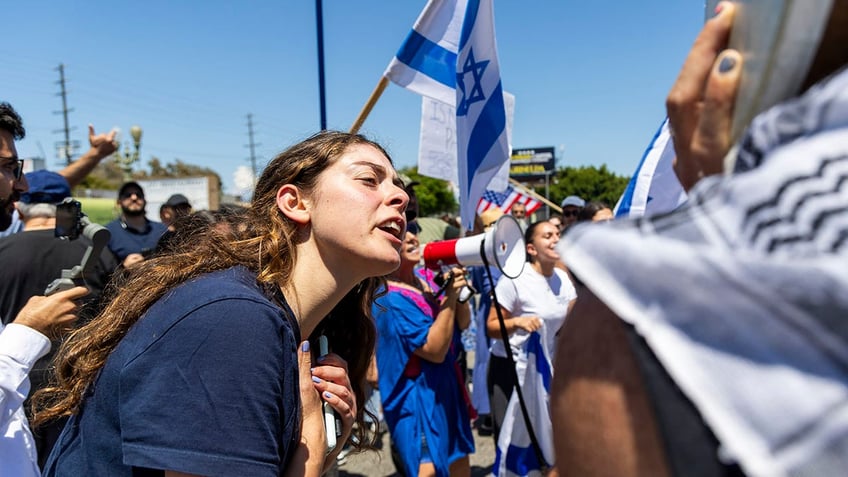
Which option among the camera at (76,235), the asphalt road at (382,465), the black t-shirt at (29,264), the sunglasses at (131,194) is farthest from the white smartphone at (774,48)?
the sunglasses at (131,194)

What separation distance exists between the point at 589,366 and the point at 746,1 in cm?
42

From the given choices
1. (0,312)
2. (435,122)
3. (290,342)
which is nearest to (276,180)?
(290,342)

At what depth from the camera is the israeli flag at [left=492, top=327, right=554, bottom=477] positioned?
12.2ft

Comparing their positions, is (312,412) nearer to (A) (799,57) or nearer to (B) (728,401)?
(B) (728,401)

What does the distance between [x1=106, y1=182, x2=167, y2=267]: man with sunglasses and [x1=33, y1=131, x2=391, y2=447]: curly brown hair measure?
12.6 ft

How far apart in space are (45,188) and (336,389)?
2.85 metres

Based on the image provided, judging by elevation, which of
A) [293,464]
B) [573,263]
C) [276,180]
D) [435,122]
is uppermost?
[435,122]

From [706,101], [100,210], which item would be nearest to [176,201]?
[706,101]

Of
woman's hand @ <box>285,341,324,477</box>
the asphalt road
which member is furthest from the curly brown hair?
the asphalt road

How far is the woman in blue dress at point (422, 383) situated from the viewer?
141 inches

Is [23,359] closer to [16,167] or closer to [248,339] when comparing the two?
[248,339]

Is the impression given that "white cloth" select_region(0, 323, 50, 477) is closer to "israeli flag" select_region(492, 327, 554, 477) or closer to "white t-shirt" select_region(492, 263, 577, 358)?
"israeli flag" select_region(492, 327, 554, 477)

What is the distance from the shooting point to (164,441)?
3.79ft

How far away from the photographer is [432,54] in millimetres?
4230
